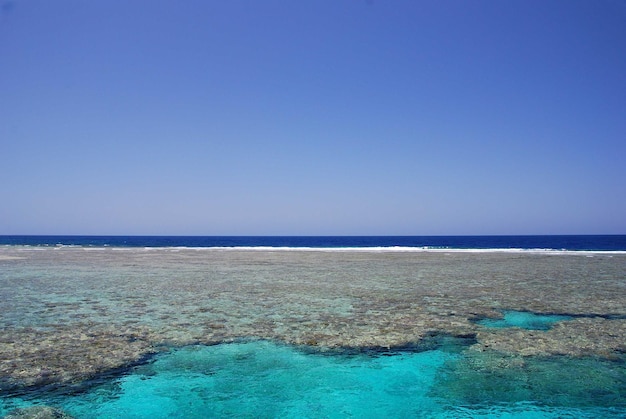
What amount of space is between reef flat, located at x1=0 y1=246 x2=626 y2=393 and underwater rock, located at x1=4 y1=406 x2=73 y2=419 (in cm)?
116

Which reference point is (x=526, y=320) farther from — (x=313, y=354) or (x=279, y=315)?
(x=279, y=315)

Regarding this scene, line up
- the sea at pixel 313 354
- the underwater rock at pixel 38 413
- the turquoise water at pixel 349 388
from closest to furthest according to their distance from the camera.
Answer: the underwater rock at pixel 38 413
the turquoise water at pixel 349 388
the sea at pixel 313 354

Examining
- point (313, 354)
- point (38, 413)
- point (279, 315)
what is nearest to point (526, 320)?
point (313, 354)

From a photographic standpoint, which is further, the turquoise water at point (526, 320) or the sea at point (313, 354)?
the turquoise water at point (526, 320)

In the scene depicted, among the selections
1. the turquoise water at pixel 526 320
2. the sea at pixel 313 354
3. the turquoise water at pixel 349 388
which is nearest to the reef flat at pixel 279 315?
the sea at pixel 313 354

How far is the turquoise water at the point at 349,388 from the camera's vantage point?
742cm

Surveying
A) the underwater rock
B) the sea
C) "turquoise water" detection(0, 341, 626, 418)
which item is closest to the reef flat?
the sea

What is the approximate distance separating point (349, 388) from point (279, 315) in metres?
6.37

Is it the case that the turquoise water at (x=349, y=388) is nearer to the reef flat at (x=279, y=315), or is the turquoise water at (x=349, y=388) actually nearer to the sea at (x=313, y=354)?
the sea at (x=313, y=354)

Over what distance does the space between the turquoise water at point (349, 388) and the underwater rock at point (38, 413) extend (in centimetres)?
20

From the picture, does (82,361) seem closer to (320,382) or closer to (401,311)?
(320,382)

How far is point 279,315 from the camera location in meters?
14.5

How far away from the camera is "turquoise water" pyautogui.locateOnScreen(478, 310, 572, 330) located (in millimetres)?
13055

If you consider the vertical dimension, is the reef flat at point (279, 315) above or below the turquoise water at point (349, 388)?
above
